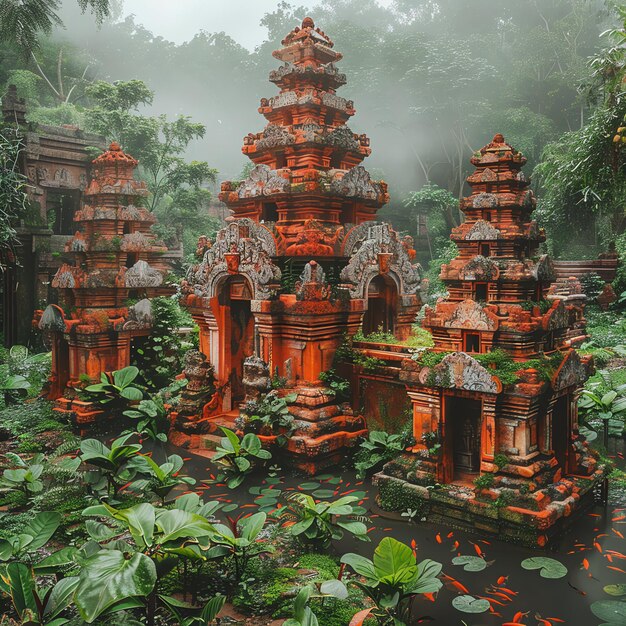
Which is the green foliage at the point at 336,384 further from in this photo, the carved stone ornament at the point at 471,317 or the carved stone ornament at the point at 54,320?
the carved stone ornament at the point at 54,320

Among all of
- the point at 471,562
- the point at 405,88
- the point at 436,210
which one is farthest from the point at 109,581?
the point at 405,88

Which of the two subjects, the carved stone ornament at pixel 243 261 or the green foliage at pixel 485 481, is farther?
the carved stone ornament at pixel 243 261

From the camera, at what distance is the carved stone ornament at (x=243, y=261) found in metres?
8.81

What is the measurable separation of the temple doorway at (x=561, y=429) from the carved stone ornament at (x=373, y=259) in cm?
340

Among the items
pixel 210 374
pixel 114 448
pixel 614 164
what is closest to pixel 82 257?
pixel 210 374

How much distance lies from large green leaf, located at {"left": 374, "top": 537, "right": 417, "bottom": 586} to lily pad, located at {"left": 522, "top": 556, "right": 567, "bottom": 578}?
1.64 metres

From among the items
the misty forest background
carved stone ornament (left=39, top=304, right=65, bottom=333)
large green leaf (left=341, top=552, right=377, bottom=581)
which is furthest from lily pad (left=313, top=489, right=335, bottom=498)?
the misty forest background

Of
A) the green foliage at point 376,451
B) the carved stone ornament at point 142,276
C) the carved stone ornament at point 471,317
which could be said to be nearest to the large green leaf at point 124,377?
the carved stone ornament at point 142,276

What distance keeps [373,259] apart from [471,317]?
2952 mm

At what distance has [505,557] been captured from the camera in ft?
18.3

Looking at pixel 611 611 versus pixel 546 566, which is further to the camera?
pixel 546 566

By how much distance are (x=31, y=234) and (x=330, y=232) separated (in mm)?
13998

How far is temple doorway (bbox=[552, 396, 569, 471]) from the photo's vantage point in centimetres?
688

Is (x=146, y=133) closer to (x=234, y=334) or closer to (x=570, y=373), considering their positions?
(x=234, y=334)
